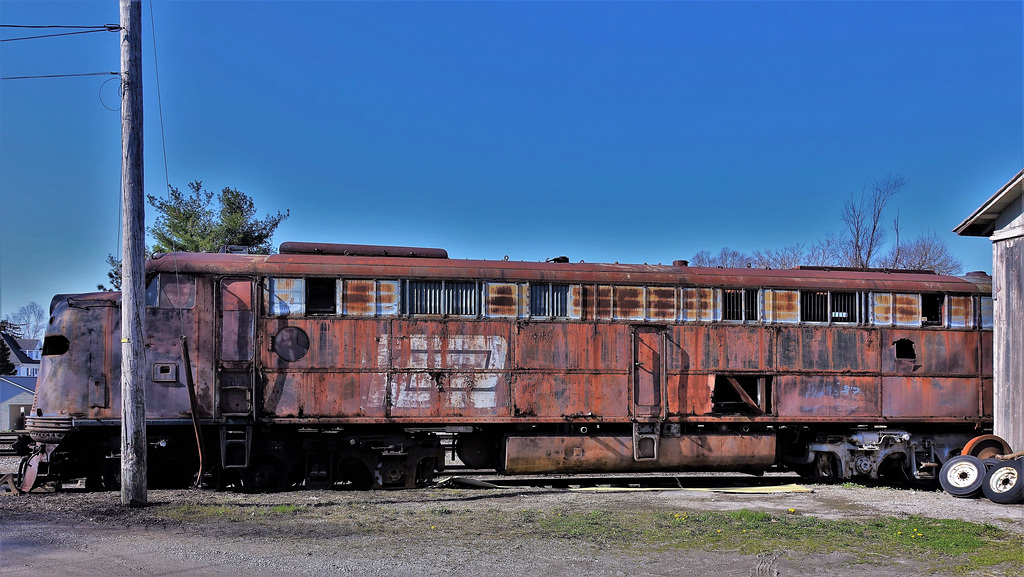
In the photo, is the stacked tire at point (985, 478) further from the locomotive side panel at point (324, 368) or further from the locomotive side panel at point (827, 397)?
the locomotive side panel at point (324, 368)

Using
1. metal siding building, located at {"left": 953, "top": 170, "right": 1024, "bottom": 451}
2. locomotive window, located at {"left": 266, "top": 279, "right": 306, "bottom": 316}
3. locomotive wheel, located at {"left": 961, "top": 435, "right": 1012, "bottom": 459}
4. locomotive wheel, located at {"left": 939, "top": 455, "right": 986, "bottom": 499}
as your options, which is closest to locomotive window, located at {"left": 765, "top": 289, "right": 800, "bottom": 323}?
locomotive wheel, located at {"left": 939, "top": 455, "right": 986, "bottom": 499}

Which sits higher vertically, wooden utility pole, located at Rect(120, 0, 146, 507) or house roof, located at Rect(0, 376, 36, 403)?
wooden utility pole, located at Rect(120, 0, 146, 507)

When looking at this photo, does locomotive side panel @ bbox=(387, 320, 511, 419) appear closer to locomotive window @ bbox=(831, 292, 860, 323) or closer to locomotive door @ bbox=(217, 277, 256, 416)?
locomotive door @ bbox=(217, 277, 256, 416)

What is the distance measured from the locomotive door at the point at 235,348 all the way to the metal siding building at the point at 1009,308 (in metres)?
13.6

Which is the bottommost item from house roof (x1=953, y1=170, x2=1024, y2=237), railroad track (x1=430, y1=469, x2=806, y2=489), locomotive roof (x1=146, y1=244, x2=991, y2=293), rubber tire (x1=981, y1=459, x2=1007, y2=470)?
railroad track (x1=430, y1=469, x2=806, y2=489)

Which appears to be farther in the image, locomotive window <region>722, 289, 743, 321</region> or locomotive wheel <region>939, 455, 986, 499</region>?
locomotive window <region>722, 289, 743, 321</region>

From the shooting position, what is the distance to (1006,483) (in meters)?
12.3

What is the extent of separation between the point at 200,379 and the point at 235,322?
3.48ft

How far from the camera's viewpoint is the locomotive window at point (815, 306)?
14344 mm

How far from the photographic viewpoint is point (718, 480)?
14836 millimetres

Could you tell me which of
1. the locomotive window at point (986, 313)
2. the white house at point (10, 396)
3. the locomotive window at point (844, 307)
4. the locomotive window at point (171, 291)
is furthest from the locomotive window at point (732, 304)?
the white house at point (10, 396)

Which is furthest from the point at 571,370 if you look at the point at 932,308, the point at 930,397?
the point at 932,308

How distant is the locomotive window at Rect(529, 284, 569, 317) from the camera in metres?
13.5

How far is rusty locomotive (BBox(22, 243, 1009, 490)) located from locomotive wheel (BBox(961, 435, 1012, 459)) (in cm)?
5
